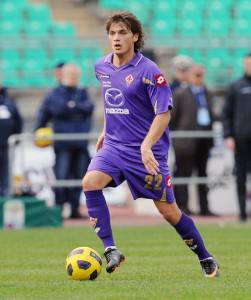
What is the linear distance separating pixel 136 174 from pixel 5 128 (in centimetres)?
835

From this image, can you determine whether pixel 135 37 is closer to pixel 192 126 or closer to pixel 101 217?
pixel 101 217

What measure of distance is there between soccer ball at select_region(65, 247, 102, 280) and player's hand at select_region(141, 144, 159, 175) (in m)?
0.80

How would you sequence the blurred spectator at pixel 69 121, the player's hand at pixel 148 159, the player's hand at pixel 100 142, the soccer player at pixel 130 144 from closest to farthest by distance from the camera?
the player's hand at pixel 148 159
the soccer player at pixel 130 144
the player's hand at pixel 100 142
the blurred spectator at pixel 69 121

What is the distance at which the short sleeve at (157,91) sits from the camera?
316 inches

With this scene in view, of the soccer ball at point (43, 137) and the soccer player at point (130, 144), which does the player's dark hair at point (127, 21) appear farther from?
the soccer ball at point (43, 137)

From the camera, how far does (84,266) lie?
316 inches

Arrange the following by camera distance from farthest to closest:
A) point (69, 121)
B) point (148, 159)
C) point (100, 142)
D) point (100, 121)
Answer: point (100, 121), point (69, 121), point (100, 142), point (148, 159)

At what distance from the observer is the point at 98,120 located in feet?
71.3

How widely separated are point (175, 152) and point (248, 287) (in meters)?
9.49

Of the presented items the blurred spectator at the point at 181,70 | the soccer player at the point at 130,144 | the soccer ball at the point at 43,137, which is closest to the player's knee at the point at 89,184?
the soccer player at the point at 130,144

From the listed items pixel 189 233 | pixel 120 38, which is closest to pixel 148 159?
pixel 189 233

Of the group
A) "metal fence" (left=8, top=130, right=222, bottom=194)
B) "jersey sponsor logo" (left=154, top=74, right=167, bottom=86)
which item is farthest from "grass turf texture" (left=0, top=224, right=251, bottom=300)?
"metal fence" (left=8, top=130, right=222, bottom=194)

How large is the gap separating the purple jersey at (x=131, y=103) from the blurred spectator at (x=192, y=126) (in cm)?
829

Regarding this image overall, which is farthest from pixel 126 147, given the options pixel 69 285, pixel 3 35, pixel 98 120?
pixel 3 35
